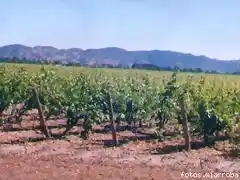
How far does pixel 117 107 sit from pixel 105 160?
21.5 ft

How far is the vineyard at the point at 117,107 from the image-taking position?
15.1 meters

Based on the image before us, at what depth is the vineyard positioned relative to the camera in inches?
595

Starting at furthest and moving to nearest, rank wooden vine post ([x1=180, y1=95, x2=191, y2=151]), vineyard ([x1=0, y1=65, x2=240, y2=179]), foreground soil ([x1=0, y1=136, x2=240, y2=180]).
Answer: vineyard ([x1=0, y1=65, x2=240, y2=179]) → wooden vine post ([x1=180, y1=95, x2=191, y2=151]) → foreground soil ([x1=0, y1=136, x2=240, y2=180])

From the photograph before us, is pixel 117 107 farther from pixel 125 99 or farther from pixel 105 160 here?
pixel 105 160

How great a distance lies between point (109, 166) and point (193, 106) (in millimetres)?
4966

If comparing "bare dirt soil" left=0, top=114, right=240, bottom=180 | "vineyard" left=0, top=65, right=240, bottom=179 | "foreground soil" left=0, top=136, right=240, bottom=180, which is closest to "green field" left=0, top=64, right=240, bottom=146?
"vineyard" left=0, top=65, right=240, bottom=179

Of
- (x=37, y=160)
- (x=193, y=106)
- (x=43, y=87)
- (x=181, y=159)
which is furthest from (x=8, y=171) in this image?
(x=43, y=87)

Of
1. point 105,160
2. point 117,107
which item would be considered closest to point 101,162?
point 105,160

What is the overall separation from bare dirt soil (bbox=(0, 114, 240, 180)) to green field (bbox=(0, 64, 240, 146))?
0.91 metres

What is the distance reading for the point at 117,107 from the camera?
18.8m

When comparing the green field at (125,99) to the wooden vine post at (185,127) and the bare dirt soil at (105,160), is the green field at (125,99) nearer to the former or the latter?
the wooden vine post at (185,127)

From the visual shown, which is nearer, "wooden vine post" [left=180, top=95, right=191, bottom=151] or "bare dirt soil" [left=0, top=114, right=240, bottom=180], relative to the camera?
"bare dirt soil" [left=0, top=114, right=240, bottom=180]

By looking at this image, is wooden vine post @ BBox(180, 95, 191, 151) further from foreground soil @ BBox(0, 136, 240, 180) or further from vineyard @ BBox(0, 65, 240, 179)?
foreground soil @ BBox(0, 136, 240, 180)

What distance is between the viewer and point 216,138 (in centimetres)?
1582
